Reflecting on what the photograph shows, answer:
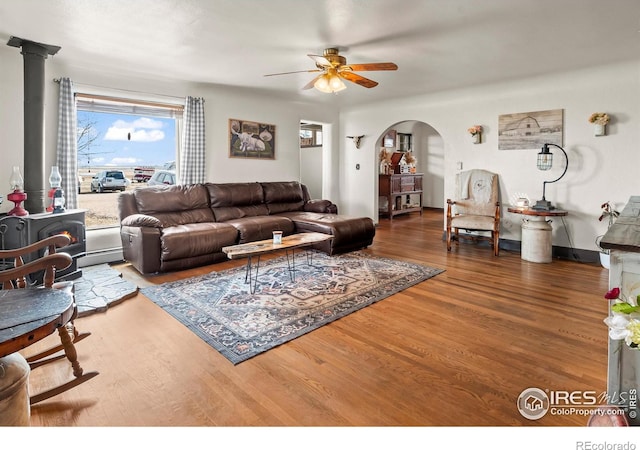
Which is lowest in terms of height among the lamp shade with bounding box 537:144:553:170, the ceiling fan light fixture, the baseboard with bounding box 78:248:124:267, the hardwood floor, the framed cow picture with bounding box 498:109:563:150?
the hardwood floor

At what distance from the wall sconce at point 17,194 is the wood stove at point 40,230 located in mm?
92

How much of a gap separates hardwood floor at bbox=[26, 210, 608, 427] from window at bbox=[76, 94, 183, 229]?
7.08 ft

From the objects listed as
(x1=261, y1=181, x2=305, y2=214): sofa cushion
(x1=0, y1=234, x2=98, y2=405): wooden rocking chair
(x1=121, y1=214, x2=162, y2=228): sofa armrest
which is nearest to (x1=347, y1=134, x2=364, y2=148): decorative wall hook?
(x1=261, y1=181, x2=305, y2=214): sofa cushion

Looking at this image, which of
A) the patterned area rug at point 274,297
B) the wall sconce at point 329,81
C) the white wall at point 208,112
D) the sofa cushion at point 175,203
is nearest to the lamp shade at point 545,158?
the patterned area rug at point 274,297

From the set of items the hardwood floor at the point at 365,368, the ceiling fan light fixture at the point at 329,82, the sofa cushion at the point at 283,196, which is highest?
A: the ceiling fan light fixture at the point at 329,82

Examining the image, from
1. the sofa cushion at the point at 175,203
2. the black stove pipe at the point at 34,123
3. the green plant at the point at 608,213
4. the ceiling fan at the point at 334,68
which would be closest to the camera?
the ceiling fan at the point at 334,68

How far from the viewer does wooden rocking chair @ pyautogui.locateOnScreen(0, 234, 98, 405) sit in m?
1.70

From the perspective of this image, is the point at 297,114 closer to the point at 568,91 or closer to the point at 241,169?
the point at 241,169

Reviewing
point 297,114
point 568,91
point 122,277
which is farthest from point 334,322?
point 297,114

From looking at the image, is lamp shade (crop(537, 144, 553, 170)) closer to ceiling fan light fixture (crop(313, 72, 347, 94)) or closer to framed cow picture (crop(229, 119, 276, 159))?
ceiling fan light fixture (crop(313, 72, 347, 94))

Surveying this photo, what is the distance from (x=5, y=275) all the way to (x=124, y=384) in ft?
2.66

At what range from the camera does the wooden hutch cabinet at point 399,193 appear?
8438mm

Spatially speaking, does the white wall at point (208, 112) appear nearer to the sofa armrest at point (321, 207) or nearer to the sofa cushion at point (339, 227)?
the sofa armrest at point (321, 207)
